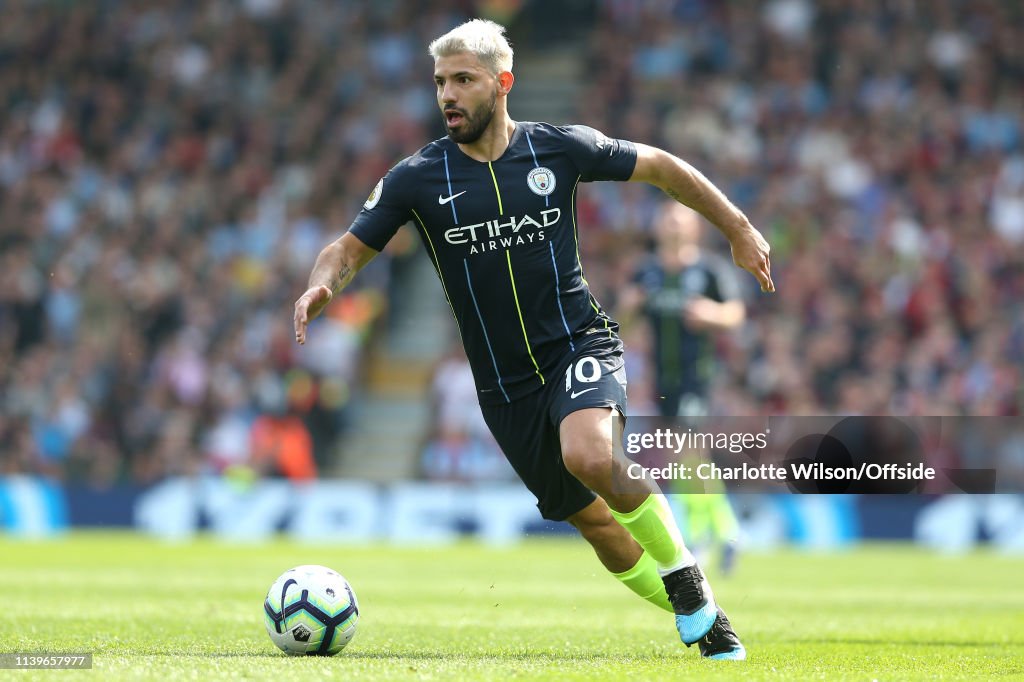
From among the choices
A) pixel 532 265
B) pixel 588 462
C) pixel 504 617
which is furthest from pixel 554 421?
pixel 504 617

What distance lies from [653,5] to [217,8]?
7376mm

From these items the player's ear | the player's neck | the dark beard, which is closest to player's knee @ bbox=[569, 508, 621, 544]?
the player's neck

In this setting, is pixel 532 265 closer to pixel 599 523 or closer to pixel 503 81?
pixel 503 81

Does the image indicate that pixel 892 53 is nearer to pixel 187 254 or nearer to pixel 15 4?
pixel 187 254

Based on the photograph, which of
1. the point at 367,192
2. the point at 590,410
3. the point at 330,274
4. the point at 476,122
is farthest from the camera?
the point at 367,192

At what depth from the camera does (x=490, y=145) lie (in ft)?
22.0

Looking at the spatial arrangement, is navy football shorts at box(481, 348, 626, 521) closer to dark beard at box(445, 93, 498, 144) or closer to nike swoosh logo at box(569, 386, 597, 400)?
nike swoosh logo at box(569, 386, 597, 400)

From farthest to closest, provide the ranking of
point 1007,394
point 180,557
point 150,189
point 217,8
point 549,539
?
point 217,8 < point 150,189 < point 549,539 < point 1007,394 < point 180,557

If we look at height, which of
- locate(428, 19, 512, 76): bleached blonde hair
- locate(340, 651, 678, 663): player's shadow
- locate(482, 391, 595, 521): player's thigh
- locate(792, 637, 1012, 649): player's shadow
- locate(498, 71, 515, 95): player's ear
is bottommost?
locate(792, 637, 1012, 649): player's shadow

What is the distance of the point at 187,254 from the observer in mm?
21688

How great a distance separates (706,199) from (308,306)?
6.11ft

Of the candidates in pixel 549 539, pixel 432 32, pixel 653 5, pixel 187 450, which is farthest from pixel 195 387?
pixel 653 5

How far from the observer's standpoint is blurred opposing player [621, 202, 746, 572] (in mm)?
12008

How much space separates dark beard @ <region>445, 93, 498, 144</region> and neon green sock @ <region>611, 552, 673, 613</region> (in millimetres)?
2040
